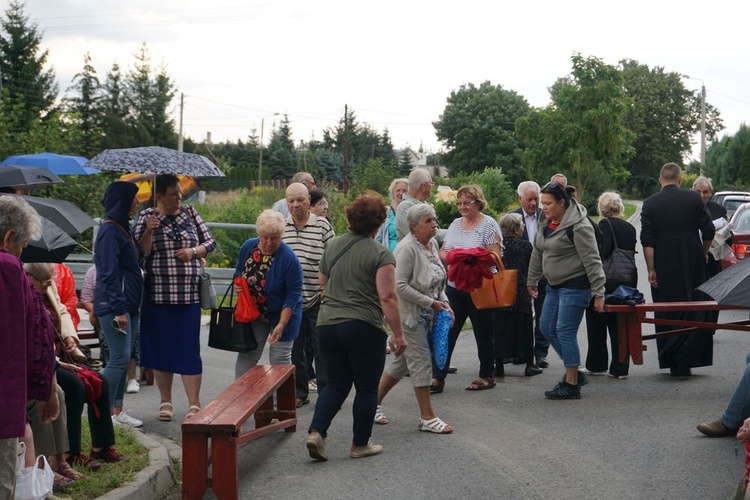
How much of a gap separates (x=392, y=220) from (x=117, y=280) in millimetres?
4216

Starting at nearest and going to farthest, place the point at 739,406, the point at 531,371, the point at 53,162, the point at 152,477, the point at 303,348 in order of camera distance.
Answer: the point at 152,477 < the point at 739,406 < the point at 303,348 < the point at 531,371 < the point at 53,162

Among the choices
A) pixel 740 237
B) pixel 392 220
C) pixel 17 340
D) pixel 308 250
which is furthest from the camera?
pixel 740 237

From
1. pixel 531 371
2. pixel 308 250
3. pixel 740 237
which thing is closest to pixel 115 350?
pixel 308 250

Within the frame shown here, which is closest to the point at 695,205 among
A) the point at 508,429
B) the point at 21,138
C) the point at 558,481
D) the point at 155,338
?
the point at 508,429

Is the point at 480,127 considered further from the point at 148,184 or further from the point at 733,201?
the point at 148,184

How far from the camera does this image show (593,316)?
32.8ft

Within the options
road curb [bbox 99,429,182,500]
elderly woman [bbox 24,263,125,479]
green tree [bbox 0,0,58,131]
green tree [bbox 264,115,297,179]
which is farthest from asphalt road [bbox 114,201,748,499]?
green tree [bbox 264,115,297,179]

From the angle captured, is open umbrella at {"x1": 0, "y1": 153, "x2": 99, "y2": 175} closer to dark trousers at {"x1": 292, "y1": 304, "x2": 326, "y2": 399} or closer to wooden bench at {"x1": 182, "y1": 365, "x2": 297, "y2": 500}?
dark trousers at {"x1": 292, "y1": 304, "x2": 326, "y2": 399}

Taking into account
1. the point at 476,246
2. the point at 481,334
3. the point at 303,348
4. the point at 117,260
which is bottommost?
the point at 303,348

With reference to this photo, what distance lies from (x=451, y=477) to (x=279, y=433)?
1969 mm

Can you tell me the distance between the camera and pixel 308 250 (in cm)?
886

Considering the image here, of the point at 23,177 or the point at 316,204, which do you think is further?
the point at 316,204

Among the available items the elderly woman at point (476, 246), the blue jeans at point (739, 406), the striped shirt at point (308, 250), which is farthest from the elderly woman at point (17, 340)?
the elderly woman at point (476, 246)

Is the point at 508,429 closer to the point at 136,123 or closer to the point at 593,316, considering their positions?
the point at 593,316
